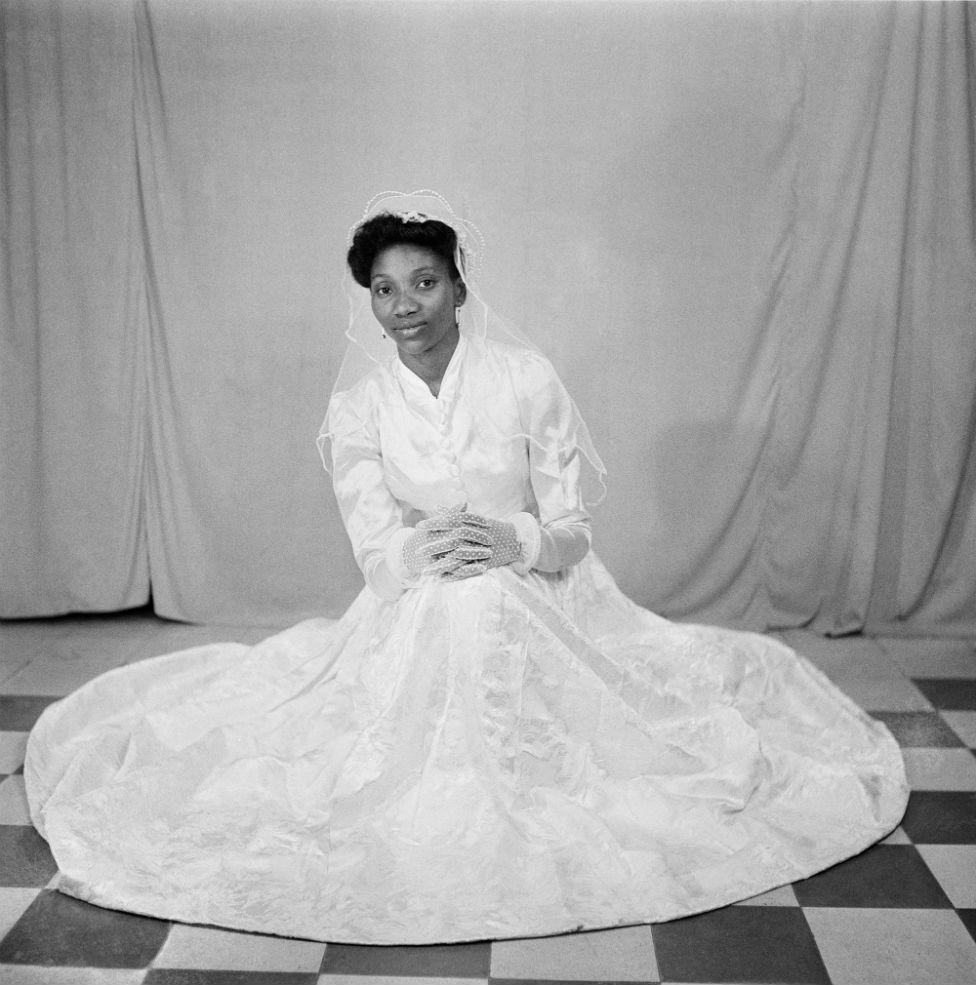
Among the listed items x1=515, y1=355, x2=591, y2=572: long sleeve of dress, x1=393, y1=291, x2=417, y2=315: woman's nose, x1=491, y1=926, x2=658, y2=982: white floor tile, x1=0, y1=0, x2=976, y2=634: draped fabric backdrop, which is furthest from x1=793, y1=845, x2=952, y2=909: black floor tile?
x1=0, y1=0, x2=976, y2=634: draped fabric backdrop

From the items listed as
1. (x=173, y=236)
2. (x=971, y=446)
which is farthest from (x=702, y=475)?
(x=173, y=236)

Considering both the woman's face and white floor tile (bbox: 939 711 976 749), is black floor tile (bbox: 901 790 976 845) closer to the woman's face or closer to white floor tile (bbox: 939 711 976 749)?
white floor tile (bbox: 939 711 976 749)

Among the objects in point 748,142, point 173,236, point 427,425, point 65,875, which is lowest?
point 65,875

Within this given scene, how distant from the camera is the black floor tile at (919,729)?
3076 mm

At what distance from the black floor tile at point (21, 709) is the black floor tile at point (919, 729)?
2274 mm

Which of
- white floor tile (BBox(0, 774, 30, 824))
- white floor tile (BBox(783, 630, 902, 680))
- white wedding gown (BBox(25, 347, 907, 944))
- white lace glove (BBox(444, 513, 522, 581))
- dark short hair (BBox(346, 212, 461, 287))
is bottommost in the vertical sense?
white floor tile (BBox(0, 774, 30, 824))

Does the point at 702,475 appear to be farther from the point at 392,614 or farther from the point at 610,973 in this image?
the point at 610,973

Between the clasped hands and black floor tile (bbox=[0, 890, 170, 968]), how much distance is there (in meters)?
0.86

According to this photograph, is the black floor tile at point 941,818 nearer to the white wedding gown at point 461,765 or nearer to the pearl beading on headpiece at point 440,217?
the white wedding gown at point 461,765

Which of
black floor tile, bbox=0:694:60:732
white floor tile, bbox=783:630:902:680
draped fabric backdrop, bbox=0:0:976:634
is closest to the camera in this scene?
black floor tile, bbox=0:694:60:732

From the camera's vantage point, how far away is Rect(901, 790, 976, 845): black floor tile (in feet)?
8.39

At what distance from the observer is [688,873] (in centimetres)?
234

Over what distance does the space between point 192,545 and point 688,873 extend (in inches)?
91.8

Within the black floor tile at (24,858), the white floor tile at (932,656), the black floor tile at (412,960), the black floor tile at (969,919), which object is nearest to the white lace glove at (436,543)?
the black floor tile at (412,960)
